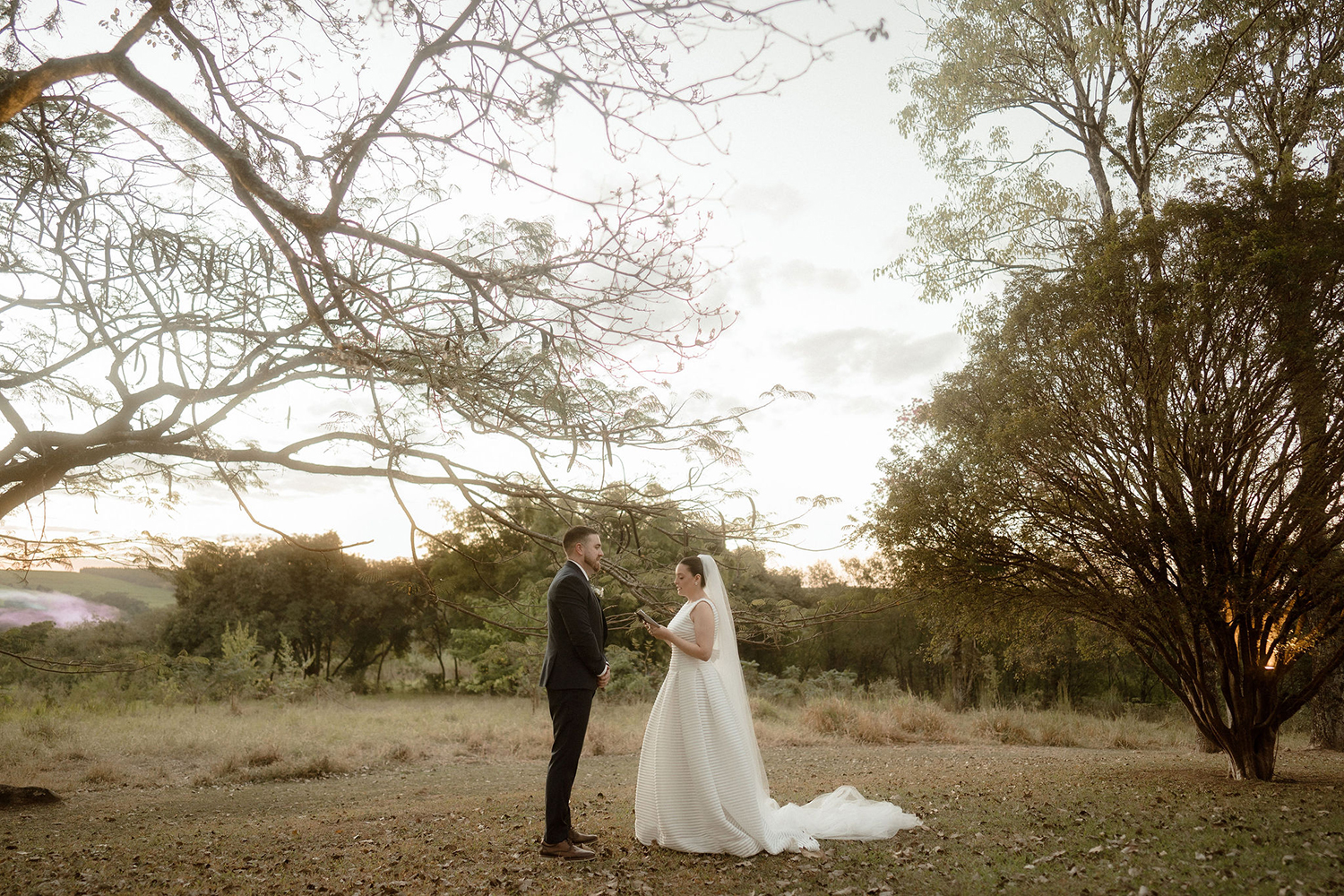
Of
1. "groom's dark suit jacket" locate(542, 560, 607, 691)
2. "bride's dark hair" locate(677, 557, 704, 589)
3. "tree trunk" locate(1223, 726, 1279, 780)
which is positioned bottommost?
"tree trunk" locate(1223, 726, 1279, 780)

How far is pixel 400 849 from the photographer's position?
613cm

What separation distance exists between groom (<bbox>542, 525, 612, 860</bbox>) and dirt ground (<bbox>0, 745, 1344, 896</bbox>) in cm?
26

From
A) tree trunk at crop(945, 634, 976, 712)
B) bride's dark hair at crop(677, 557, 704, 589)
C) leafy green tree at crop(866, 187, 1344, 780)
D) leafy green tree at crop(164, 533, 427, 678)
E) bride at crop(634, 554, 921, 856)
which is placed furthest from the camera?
leafy green tree at crop(164, 533, 427, 678)

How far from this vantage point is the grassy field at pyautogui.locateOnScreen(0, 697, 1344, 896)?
4.98m

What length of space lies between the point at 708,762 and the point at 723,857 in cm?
60

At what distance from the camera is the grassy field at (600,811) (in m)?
4.98

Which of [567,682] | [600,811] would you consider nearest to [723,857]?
[567,682]

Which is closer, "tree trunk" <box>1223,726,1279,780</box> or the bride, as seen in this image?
the bride

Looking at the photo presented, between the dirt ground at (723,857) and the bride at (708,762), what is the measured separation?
0.62ft

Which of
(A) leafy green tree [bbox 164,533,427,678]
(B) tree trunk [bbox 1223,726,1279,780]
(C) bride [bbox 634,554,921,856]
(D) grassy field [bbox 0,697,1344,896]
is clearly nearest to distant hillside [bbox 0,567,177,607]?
(A) leafy green tree [bbox 164,533,427,678]

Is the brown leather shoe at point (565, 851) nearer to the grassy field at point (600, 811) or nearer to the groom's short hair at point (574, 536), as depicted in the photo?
the grassy field at point (600, 811)

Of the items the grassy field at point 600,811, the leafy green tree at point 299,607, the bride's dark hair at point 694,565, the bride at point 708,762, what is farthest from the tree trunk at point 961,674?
the bride's dark hair at point 694,565

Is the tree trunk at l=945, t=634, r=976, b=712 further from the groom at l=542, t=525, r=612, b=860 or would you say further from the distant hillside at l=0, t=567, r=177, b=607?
the distant hillside at l=0, t=567, r=177, b=607

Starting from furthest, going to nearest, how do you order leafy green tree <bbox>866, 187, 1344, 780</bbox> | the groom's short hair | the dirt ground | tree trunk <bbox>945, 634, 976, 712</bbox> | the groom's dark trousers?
tree trunk <bbox>945, 634, 976, 712</bbox> → leafy green tree <bbox>866, 187, 1344, 780</bbox> → the groom's short hair → the groom's dark trousers → the dirt ground
